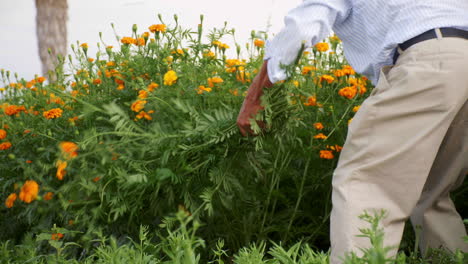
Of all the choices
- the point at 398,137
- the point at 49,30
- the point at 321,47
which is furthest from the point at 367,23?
the point at 49,30

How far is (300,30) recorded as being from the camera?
1.85m

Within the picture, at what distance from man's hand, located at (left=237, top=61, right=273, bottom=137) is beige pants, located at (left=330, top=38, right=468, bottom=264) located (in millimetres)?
385

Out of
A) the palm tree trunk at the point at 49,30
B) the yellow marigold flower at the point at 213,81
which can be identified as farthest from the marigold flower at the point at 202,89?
the palm tree trunk at the point at 49,30

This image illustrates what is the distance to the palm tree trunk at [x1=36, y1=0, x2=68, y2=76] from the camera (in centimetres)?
717

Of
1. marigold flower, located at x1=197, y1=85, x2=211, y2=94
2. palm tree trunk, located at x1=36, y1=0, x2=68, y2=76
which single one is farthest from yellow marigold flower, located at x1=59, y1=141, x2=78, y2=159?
palm tree trunk, located at x1=36, y1=0, x2=68, y2=76

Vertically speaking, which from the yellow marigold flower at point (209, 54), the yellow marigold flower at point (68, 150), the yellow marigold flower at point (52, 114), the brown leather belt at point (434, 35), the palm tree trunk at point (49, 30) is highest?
the brown leather belt at point (434, 35)

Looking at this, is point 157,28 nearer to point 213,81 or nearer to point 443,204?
point 213,81

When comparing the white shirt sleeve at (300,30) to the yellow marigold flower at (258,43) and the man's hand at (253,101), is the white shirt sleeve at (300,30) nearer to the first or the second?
the man's hand at (253,101)

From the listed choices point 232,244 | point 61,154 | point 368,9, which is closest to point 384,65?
point 368,9

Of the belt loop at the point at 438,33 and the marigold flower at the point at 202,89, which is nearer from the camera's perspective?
the belt loop at the point at 438,33

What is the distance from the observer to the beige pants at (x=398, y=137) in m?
1.76

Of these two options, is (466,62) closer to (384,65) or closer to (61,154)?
(384,65)

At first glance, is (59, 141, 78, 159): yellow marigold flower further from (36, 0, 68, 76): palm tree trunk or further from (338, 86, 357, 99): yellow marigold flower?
(36, 0, 68, 76): palm tree trunk

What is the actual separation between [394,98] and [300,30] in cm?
38
